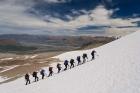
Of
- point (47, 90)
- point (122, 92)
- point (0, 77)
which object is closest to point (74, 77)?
point (47, 90)

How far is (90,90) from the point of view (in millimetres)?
26438

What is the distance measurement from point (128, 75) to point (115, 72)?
335 cm

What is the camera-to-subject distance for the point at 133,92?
2052 centimetres

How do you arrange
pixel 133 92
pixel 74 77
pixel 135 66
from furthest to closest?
pixel 74 77 → pixel 135 66 → pixel 133 92

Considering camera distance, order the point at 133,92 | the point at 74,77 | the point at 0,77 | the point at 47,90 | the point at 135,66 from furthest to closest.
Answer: the point at 0,77, the point at 74,77, the point at 47,90, the point at 135,66, the point at 133,92

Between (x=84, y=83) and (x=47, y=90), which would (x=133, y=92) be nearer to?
(x=84, y=83)

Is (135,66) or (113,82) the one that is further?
(135,66)

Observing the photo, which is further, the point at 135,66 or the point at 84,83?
the point at 84,83

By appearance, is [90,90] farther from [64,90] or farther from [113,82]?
[64,90]

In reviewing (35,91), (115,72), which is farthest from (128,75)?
(35,91)

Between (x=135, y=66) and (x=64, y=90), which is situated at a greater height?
(x=135, y=66)

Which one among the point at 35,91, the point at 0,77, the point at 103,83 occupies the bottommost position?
the point at 0,77

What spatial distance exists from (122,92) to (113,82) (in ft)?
12.0

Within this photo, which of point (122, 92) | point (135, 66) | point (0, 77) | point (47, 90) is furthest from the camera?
point (0, 77)
